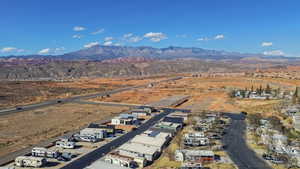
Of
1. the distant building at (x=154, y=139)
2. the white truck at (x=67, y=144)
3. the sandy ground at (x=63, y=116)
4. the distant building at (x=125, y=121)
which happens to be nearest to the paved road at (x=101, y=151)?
the distant building at (x=125, y=121)

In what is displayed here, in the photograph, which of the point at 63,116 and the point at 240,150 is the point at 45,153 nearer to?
the point at 63,116

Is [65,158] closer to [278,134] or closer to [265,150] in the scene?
[265,150]

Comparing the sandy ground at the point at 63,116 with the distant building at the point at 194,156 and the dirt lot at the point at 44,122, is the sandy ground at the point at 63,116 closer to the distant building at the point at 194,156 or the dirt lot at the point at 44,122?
the dirt lot at the point at 44,122

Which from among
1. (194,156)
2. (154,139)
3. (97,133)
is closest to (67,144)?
(97,133)

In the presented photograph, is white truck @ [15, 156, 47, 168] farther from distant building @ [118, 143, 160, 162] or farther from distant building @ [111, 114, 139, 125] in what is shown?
distant building @ [111, 114, 139, 125]

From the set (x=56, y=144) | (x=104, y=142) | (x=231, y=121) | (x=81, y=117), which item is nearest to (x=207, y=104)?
(x=231, y=121)
